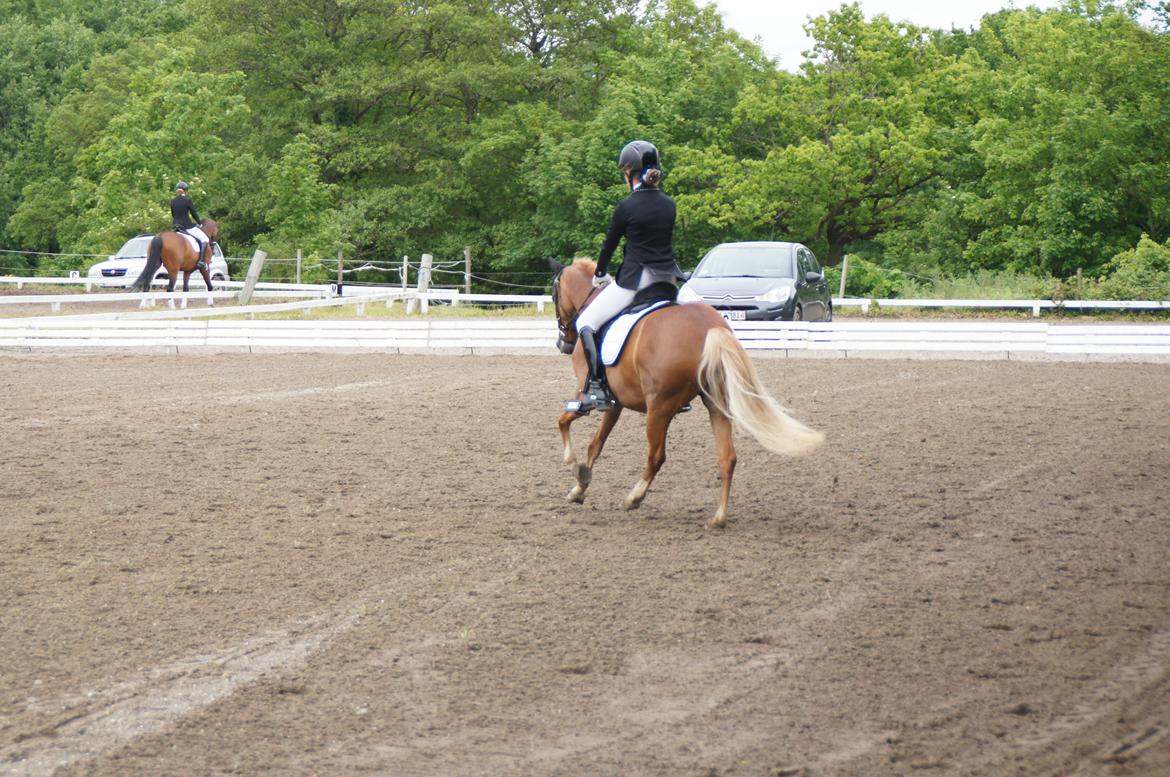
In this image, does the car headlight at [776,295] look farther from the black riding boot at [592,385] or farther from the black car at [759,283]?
the black riding boot at [592,385]

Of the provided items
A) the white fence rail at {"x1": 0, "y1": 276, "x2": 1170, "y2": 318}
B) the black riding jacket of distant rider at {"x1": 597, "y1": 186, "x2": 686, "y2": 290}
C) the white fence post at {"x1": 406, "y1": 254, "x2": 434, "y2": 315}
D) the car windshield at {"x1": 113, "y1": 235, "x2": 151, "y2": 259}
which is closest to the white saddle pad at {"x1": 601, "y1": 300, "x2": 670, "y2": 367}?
the black riding jacket of distant rider at {"x1": 597, "y1": 186, "x2": 686, "y2": 290}

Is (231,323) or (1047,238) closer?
(231,323)

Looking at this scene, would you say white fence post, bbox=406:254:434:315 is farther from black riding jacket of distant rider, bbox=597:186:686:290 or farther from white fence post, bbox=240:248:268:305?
black riding jacket of distant rider, bbox=597:186:686:290

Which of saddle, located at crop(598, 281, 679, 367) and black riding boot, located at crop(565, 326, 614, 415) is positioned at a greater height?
saddle, located at crop(598, 281, 679, 367)

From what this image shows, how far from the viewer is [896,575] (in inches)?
281

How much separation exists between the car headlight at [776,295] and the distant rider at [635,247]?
42.0 feet

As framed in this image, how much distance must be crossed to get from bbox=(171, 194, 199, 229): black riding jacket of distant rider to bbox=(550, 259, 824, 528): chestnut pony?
19.0 meters

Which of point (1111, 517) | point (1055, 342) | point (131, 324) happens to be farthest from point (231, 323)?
point (1111, 517)

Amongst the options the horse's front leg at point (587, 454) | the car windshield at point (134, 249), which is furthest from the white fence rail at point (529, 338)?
the car windshield at point (134, 249)

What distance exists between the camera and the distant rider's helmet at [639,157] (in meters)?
9.05

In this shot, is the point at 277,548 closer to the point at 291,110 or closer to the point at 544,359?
the point at 544,359

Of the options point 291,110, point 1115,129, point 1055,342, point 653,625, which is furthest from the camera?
point 291,110

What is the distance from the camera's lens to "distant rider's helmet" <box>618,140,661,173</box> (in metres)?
9.05

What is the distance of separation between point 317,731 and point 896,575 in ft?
11.4
